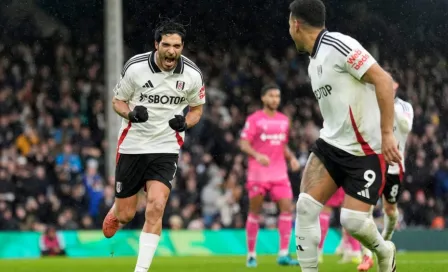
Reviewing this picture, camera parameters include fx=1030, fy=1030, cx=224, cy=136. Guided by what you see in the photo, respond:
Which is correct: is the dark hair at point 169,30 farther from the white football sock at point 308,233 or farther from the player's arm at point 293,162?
the player's arm at point 293,162

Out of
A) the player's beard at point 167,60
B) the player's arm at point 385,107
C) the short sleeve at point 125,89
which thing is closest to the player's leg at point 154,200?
the short sleeve at point 125,89

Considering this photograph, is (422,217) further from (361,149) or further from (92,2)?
(361,149)

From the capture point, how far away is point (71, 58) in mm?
25719

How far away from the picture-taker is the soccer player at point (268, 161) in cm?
1374

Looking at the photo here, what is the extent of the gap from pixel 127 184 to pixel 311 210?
2.42m

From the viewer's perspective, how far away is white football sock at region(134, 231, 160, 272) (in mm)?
8602

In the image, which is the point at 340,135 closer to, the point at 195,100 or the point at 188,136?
the point at 195,100

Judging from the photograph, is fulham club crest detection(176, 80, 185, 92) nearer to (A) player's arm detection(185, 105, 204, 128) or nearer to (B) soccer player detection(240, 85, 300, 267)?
(A) player's arm detection(185, 105, 204, 128)

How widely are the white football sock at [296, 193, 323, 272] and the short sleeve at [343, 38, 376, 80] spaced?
3.42ft

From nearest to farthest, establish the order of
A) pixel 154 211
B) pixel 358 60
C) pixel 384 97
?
1. pixel 384 97
2. pixel 358 60
3. pixel 154 211

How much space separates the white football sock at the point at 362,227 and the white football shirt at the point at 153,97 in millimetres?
2234

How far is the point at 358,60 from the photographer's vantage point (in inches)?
294

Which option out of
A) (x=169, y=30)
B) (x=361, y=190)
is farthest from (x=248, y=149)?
(x=361, y=190)

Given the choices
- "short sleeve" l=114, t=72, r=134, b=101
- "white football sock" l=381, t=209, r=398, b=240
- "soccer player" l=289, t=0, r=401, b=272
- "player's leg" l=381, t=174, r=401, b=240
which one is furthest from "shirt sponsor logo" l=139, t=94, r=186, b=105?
"white football sock" l=381, t=209, r=398, b=240
